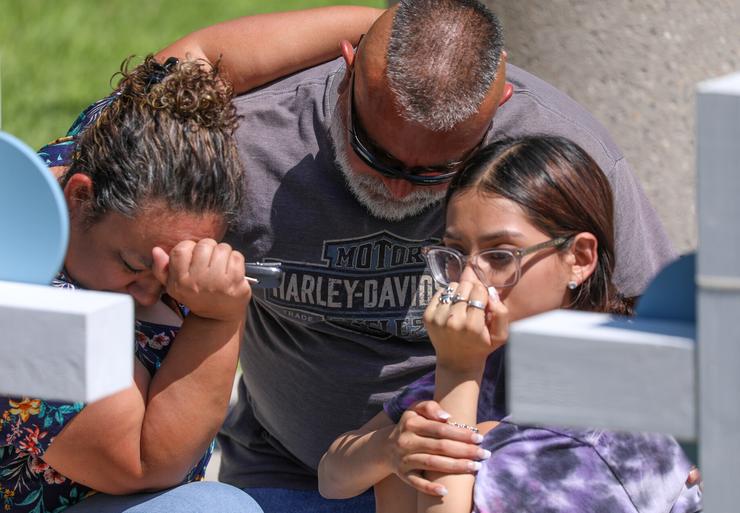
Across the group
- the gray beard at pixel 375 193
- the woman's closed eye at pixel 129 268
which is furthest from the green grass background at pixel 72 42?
the woman's closed eye at pixel 129 268

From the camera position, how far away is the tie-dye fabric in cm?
192

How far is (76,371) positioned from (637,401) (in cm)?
56

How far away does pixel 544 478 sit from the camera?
195cm

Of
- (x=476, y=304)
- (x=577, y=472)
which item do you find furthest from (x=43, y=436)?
(x=577, y=472)

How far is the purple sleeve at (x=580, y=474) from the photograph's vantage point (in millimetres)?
1923

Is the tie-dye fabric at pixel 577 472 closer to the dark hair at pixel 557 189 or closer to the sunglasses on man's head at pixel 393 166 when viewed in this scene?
the dark hair at pixel 557 189

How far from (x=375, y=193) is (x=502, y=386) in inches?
20.8

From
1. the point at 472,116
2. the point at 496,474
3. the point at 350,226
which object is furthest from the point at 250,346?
the point at 496,474

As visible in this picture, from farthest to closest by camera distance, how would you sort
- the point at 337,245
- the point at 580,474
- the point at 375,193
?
the point at 337,245 → the point at 375,193 → the point at 580,474

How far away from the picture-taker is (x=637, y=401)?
1.17 meters

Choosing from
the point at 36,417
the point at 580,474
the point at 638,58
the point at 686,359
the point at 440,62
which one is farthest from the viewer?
the point at 638,58

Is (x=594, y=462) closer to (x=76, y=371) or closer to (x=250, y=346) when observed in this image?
(x=76, y=371)

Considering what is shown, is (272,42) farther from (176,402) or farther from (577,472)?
(577,472)

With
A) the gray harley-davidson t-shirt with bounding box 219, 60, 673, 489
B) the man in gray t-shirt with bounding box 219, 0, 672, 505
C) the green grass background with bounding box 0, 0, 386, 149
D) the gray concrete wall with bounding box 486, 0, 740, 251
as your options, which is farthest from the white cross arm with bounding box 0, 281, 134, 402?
the green grass background with bounding box 0, 0, 386, 149
